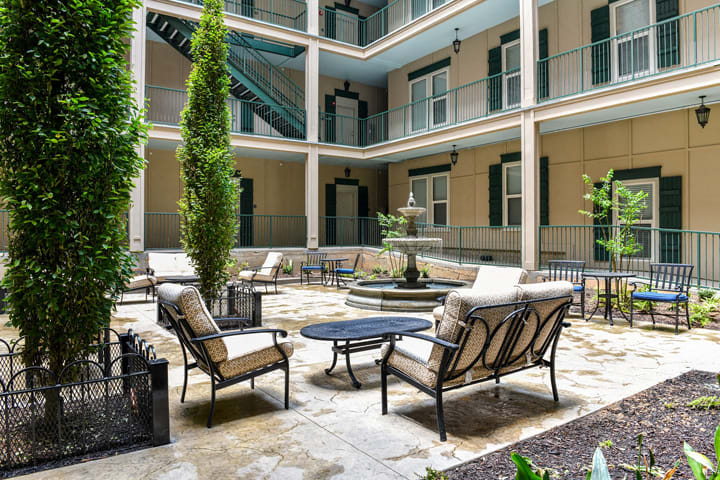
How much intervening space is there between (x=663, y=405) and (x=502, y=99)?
1033 cm

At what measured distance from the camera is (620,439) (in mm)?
2861

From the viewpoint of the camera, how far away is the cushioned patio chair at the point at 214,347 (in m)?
3.19

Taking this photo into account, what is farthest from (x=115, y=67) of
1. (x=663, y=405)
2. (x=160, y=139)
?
(x=160, y=139)

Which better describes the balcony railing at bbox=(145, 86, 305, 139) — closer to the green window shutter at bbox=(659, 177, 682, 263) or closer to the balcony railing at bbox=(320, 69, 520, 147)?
the balcony railing at bbox=(320, 69, 520, 147)

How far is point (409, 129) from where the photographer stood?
50.4 feet

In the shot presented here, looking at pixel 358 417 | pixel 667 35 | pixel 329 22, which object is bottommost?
pixel 358 417

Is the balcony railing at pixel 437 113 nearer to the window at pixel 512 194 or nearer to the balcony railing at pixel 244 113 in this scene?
the balcony railing at pixel 244 113

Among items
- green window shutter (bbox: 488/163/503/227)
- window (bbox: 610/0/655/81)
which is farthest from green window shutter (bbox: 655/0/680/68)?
green window shutter (bbox: 488/163/503/227)

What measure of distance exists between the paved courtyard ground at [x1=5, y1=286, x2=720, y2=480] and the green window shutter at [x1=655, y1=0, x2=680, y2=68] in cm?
680

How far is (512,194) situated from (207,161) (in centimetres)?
936

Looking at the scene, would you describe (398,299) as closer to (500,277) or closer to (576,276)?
(500,277)

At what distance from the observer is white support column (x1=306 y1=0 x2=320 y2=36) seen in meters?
13.8

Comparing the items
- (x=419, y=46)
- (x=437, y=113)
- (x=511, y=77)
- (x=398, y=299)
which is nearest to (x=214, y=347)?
(x=398, y=299)

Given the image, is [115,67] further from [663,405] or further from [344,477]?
[663,405]
